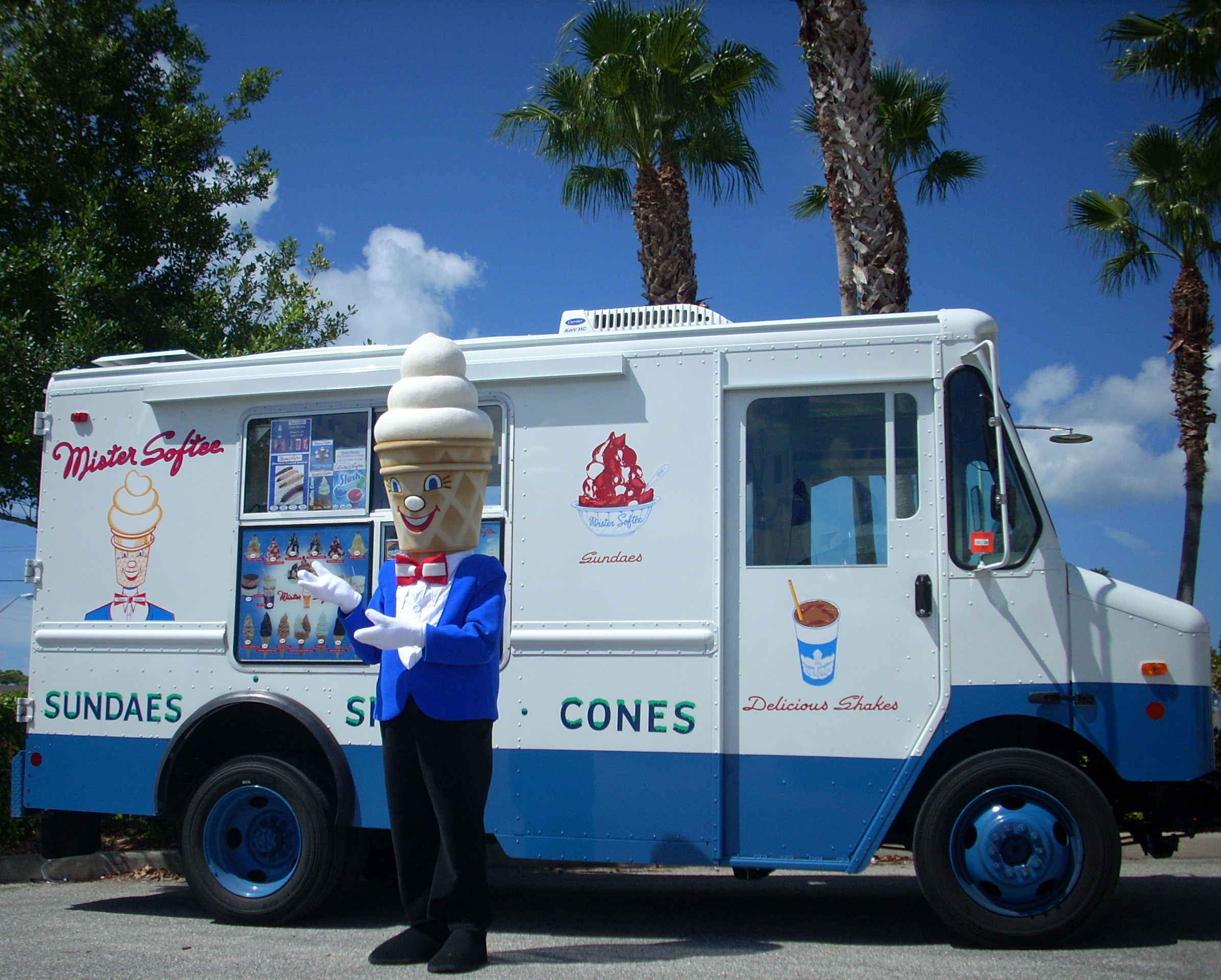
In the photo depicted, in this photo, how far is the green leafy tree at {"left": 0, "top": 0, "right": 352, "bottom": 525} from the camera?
816 cm

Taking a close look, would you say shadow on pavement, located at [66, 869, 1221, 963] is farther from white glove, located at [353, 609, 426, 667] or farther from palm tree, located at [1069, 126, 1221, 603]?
palm tree, located at [1069, 126, 1221, 603]

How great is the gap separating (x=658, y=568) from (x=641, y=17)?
311 inches

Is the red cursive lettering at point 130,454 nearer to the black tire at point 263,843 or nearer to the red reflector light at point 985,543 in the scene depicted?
the black tire at point 263,843

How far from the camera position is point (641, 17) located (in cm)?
1095

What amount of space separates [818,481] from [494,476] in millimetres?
1568

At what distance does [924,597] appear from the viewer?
4.75 m

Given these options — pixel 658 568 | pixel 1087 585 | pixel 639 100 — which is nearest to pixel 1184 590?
pixel 639 100

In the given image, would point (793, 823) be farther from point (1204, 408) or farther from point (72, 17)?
point (1204, 408)

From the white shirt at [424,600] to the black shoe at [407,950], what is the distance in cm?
113

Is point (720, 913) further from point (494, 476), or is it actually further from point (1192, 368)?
point (1192, 368)

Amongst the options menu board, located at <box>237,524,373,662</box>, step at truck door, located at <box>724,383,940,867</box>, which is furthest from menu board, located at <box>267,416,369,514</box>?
step at truck door, located at <box>724,383,940,867</box>

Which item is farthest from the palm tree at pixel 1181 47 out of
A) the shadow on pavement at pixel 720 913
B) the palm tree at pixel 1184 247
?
the shadow on pavement at pixel 720 913

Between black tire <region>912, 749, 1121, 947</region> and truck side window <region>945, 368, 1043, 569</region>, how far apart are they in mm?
906

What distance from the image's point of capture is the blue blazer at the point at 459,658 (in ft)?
14.0
